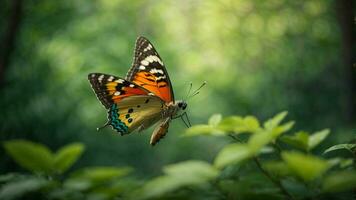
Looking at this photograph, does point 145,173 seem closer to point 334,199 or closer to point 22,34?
point 22,34

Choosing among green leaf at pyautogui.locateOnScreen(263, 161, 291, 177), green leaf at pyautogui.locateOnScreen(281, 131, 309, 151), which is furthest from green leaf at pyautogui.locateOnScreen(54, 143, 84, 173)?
green leaf at pyautogui.locateOnScreen(281, 131, 309, 151)

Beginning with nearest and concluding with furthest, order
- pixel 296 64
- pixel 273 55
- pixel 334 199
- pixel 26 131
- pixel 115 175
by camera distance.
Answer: pixel 115 175 → pixel 334 199 → pixel 26 131 → pixel 296 64 → pixel 273 55

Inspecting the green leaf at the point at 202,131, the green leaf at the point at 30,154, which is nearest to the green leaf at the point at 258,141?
the green leaf at the point at 202,131

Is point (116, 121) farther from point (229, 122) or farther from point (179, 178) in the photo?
point (179, 178)

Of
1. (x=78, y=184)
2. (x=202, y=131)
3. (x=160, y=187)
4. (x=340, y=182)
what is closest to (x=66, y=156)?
(x=78, y=184)

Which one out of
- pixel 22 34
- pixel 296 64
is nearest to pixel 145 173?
pixel 22 34

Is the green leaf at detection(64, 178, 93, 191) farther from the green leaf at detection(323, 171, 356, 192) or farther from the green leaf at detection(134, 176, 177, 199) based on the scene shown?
the green leaf at detection(323, 171, 356, 192)
